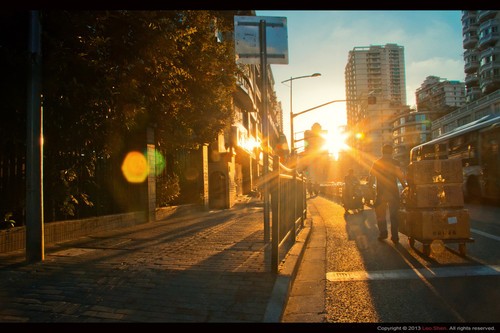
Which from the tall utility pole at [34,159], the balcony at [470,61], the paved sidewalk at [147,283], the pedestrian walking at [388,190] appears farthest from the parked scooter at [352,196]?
the balcony at [470,61]

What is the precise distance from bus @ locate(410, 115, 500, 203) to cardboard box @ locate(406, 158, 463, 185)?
917 centimetres

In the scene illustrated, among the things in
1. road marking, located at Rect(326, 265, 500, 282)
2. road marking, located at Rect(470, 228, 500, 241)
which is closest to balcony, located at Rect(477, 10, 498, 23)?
road marking, located at Rect(470, 228, 500, 241)

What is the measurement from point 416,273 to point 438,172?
1908mm

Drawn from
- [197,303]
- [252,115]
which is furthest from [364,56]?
[197,303]

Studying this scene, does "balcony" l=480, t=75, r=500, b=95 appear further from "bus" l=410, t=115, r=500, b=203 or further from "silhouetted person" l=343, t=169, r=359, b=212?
"silhouetted person" l=343, t=169, r=359, b=212

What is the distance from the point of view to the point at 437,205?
589cm

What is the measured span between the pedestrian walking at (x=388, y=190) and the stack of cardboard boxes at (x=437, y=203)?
103 cm

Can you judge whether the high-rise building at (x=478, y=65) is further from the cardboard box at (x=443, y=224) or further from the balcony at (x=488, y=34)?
the cardboard box at (x=443, y=224)

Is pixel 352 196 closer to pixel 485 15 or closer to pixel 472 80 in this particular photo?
pixel 485 15

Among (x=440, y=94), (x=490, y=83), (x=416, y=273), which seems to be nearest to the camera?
(x=416, y=273)

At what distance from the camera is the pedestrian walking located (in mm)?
7195

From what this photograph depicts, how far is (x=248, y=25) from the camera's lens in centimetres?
501

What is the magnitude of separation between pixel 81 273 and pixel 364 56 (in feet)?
367

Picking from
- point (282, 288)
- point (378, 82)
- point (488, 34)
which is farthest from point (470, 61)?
point (282, 288)
